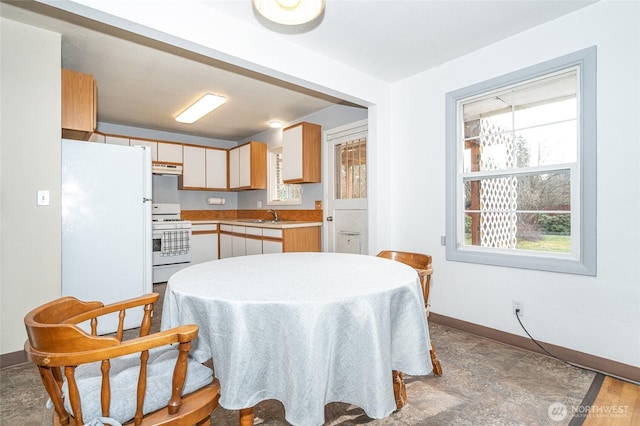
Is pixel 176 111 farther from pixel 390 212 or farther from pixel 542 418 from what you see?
pixel 542 418

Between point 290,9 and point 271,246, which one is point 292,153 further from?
point 290,9

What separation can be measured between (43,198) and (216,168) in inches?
140

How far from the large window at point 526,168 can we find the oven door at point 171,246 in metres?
3.88

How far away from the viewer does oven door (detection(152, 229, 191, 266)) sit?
4695 mm

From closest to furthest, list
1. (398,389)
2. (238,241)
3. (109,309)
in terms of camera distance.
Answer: (109,309) → (398,389) → (238,241)

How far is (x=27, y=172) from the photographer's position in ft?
7.60

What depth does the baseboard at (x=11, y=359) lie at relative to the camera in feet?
7.34

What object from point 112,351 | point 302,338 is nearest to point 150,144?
point 112,351

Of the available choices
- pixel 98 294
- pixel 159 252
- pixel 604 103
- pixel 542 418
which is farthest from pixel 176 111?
pixel 542 418

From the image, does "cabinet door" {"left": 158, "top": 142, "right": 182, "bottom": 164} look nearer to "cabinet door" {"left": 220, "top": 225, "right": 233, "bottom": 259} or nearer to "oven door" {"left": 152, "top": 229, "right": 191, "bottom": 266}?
"oven door" {"left": 152, "top": 229, "right": 191, "bottom": 266}

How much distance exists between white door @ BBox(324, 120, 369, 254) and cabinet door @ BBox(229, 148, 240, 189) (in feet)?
6.55

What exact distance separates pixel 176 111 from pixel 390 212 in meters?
3.28

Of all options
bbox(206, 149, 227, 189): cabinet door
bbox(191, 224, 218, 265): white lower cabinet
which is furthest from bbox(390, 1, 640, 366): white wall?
bbox(206, 149, 227, 189): cabinet door

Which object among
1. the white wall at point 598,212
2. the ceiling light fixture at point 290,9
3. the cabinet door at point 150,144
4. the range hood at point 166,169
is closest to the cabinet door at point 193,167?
the range hood at point 166,169
